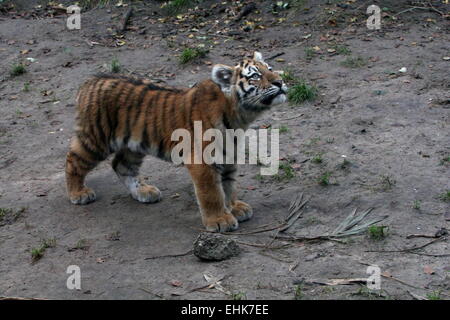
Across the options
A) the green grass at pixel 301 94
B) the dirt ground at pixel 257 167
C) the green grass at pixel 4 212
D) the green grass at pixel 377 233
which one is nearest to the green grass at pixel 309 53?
the dirt ground at pixel 257 167

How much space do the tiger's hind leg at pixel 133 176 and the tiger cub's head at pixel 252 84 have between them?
139 centimetres

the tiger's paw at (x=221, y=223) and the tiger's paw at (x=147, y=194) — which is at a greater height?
the tiger's paw at (x=221, y=223)

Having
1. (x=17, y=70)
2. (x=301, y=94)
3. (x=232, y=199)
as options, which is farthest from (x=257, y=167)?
(x=17, y=70)

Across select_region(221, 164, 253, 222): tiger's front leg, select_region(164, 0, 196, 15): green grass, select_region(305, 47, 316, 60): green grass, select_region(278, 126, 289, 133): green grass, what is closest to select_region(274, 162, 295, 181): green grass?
select_region(221, 164, 253, 222): tiger's front leg

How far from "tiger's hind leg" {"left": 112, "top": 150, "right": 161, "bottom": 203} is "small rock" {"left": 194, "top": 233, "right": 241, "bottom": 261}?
4.93 feet

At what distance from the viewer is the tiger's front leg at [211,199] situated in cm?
611

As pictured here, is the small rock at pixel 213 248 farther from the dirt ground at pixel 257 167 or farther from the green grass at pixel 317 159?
the green grass at pixel 317 159

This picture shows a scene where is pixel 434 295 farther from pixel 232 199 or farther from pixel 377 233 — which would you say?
pixel 232 199

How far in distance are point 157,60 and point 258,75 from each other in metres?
4.64

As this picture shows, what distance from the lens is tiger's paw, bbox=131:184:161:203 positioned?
695 centimetres

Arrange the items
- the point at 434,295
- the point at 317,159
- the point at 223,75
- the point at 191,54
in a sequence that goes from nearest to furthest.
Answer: the point at 434,295
the point at 223,75
the point at 317,159
the point at 191,54

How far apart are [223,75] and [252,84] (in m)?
0.28

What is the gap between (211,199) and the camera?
6.16m
